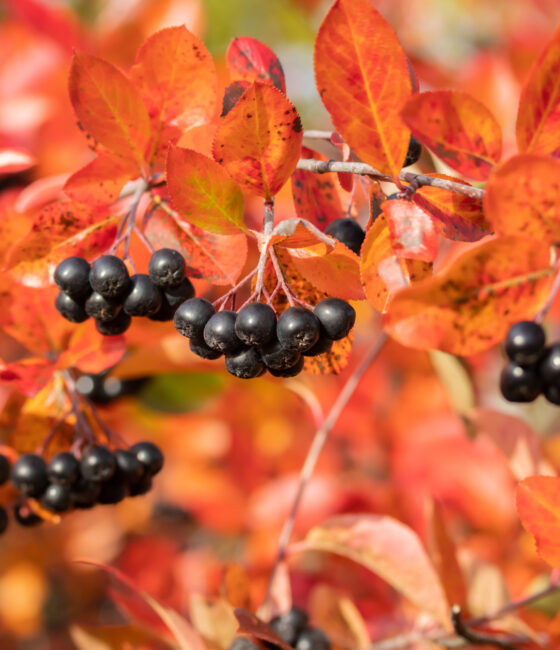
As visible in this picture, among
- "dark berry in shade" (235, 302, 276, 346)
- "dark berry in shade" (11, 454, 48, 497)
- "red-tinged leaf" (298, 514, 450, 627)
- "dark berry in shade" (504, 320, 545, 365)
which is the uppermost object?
"dark berry in shade" (504, 320, 545, 365)

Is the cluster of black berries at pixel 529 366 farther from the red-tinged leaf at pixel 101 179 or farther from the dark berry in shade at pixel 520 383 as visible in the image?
the red-tinged leaf at pixel 101 179

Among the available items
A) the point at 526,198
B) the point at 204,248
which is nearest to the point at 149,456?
the point at 204,248

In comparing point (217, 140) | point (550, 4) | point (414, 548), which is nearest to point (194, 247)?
point (217, 140)

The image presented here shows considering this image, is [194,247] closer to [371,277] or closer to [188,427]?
[371,277]

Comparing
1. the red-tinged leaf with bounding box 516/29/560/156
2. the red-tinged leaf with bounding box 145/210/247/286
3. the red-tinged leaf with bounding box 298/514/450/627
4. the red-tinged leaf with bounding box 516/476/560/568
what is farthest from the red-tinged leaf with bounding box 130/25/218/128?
the red-tinged leaf with bounding box 298/514/450/627

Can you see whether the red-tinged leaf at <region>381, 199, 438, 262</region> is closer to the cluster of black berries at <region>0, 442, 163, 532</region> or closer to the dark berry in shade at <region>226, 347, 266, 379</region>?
the dark berry in shade at <region>226, 347, 266, 379</region>

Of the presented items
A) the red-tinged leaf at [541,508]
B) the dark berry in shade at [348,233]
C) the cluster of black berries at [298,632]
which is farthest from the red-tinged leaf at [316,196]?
the cluster of black berries at [298,632]

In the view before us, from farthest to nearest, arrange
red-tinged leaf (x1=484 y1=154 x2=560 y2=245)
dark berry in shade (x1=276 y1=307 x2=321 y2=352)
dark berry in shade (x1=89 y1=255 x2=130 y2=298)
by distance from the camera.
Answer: dark berry in shade (x1=89 y1=255 x2=130 y2=298)
dark berry in shade (x1=276 y1=307 x2=321 y2=352)
red-tinged leaf (x1=484 y1=154 x2=560 y2=245)
